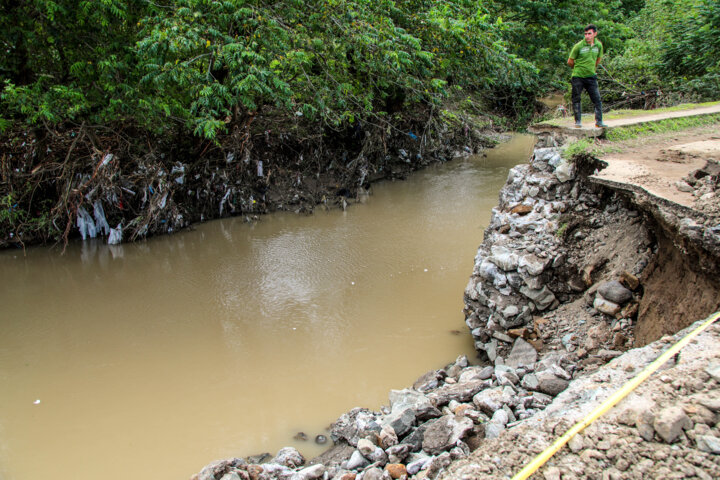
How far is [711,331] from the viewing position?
243 centimetres

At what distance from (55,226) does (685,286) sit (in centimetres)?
788

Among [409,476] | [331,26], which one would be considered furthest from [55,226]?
[409,476]

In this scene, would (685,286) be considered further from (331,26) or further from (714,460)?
(331,26)

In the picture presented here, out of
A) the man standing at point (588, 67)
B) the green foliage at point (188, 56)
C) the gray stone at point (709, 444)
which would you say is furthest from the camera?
the green foliage at point (188, 56)

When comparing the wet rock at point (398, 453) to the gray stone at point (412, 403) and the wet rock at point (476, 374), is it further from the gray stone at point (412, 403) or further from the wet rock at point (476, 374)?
the wet rock at point (476, 374)

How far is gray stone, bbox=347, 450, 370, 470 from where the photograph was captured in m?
2.78

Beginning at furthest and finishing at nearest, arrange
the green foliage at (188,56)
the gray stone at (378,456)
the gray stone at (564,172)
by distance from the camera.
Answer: the green foliage at (188,56) < the gray stone at (564,172) < the gray stone at (378,456)

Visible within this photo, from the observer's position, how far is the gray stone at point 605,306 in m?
3.58

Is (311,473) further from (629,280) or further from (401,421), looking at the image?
(629,280)

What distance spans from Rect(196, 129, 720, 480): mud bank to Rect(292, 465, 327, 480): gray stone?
1 cm

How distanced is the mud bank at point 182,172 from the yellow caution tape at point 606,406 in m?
6.71

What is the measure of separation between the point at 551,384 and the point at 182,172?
6857 mm

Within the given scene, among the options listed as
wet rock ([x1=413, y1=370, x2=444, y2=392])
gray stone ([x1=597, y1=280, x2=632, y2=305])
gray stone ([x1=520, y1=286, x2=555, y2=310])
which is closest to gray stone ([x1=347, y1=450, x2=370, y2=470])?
wet rock ([x1=413, y1=370, x2=444, y2=392])

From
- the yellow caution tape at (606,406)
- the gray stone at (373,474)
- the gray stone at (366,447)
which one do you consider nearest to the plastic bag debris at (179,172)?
the gray stone at (366,447)
